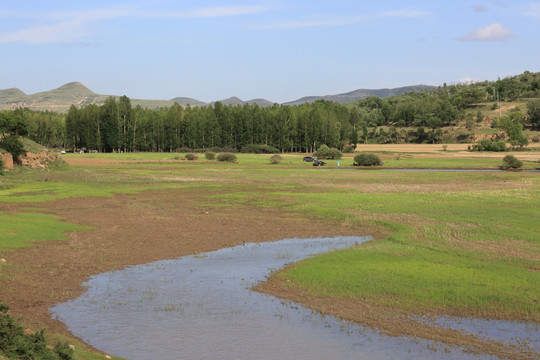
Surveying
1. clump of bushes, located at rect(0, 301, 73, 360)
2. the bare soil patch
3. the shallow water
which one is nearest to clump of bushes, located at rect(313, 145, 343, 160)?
the shallow water

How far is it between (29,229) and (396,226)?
20.2 metres

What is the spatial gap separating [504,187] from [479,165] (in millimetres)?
41386

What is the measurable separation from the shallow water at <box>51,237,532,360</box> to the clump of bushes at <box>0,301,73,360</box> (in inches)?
111

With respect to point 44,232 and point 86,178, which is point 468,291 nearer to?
point 44,232

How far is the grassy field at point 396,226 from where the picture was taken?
727 inches

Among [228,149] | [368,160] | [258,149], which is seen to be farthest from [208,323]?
[228,149]

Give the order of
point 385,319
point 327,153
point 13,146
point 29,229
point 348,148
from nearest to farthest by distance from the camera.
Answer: point 385,319 → point 29,229 → point 13,146 → point 327,153 → point 348,148

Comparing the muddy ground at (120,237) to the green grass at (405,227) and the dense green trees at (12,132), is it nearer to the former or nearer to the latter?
the green grass at (405,227)

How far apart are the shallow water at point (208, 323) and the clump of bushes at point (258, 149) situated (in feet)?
398

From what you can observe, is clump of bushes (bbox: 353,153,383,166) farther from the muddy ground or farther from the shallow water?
the shallow water

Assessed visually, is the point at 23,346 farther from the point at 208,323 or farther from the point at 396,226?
the point at 396,226

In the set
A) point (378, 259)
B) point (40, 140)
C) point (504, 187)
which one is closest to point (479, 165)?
point (504, 187)

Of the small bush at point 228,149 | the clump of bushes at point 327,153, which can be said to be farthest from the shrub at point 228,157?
the small bush at point 228,149

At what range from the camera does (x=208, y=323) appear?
53.8ft
